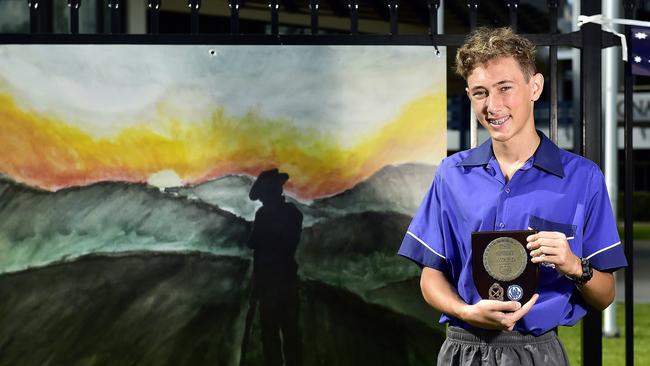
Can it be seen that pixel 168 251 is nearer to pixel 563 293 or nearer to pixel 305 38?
pixel 305 38

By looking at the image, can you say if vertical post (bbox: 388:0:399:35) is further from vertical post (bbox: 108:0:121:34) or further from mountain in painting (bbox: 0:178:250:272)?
vertical post (bbox: 108:0:121:34)

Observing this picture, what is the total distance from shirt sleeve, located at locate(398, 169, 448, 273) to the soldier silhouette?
128cm

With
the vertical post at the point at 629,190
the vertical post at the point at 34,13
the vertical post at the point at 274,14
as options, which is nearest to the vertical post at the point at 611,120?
Answer: the vertical post at the point at 629,190

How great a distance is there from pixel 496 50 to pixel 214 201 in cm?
174

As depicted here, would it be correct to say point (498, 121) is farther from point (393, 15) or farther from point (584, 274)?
point (393, 15)

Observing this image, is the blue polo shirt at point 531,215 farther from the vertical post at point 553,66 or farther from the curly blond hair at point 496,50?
the vertical post at point 553,66

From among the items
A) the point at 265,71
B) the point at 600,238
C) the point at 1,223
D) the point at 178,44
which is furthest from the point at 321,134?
the point at 600,238

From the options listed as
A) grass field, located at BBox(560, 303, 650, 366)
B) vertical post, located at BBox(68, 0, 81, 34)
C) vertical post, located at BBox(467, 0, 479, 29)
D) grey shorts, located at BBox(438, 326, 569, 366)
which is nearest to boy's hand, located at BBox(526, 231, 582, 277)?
grey shorts, located at BBox(438, 326, 569, 366)

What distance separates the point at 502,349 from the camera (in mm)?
2533

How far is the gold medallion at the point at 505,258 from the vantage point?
92.6 inches

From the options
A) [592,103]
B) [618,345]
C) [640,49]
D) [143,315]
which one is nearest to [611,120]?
[618,345]

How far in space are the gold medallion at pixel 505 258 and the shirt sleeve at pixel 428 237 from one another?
0.25 metres

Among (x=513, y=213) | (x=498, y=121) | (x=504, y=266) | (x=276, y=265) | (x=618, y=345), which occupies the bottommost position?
(x=618, y=345)

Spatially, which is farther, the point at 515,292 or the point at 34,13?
the point at 34,13
